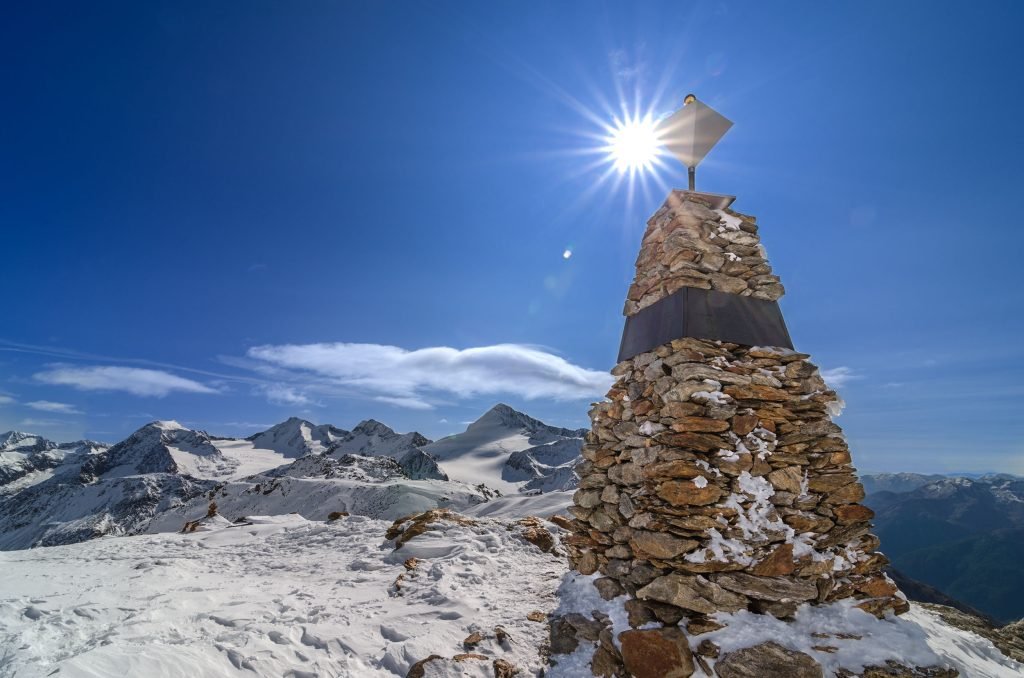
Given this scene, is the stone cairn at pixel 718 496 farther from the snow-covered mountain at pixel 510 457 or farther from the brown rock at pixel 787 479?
the snow-covered mountain at pixel 510 457

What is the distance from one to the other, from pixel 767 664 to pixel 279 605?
6558 mm

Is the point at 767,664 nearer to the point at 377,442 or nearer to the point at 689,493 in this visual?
the point at 689,493

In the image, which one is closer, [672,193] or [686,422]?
[686,422]

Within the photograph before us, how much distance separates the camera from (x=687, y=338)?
601 cm

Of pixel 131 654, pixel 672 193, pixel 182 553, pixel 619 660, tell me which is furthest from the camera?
pixel 182 553

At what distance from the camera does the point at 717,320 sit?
6.16 m

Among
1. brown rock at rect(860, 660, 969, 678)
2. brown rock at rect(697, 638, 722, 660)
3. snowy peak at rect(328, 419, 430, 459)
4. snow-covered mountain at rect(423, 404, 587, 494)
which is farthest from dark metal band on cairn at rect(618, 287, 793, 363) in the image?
snowy peak at rect(328, 419, 430, 459)

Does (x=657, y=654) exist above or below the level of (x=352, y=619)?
above

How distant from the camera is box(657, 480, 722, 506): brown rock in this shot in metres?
5.16

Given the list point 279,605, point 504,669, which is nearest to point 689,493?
point 504,669

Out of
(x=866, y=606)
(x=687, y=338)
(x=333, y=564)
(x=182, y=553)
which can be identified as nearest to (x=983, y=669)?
(x=866, y=606)

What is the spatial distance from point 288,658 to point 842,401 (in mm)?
7610

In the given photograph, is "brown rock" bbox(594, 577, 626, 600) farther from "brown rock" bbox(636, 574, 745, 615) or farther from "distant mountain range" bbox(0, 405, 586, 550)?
"distant mountain range" bbox(0, 405, 586, 550)

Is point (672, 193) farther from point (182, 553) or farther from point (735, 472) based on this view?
point (182, 553)
